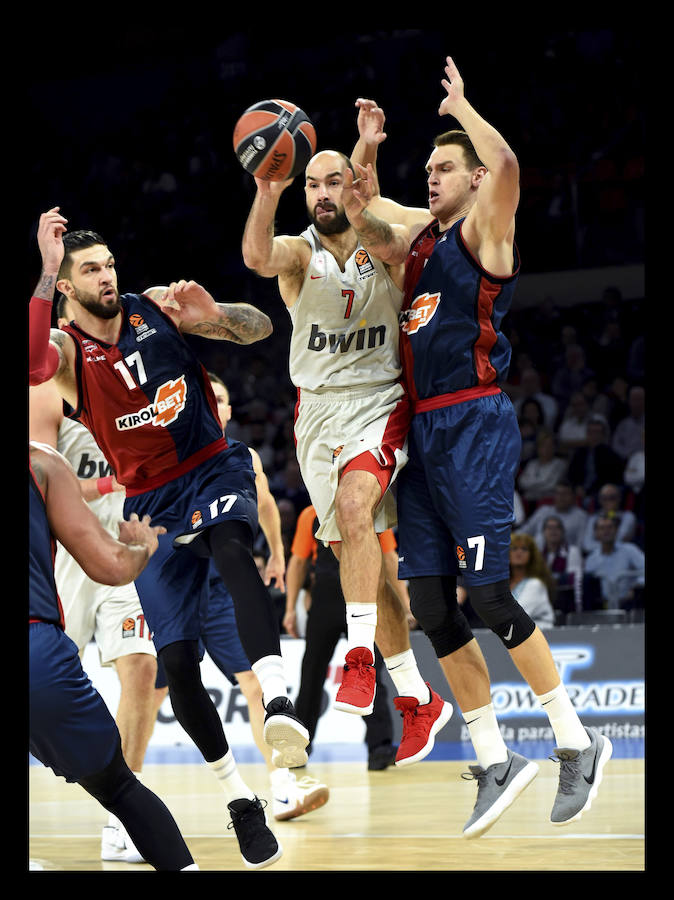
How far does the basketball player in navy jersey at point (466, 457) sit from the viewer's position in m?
5.13

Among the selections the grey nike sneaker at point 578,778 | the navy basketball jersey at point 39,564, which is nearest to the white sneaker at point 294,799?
the grey nike sneaker at point 578,778

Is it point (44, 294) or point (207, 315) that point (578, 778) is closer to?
point (207, 315)

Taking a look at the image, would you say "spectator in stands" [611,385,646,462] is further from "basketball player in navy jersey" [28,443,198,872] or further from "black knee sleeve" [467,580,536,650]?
"basketball player in navy jersey" [28,443,198,872]

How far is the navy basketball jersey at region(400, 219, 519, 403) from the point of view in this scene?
5.23 metres

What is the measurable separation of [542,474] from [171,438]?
9037mm

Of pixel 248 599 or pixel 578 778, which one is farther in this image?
pixel 578 778

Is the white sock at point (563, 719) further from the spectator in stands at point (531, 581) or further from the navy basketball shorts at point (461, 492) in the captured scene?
the spectator in stands at point (531, 581)

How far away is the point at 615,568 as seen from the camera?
39.1 ft

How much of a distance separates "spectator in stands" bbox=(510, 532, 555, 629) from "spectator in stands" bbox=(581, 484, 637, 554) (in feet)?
6.14

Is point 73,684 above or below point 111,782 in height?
above

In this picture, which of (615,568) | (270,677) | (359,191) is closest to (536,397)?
(615,568)

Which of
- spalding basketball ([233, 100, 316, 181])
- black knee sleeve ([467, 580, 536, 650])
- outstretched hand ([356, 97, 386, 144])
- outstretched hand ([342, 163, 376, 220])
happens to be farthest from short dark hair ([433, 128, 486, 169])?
black knee sleeve ([467, 580, 536, 650])

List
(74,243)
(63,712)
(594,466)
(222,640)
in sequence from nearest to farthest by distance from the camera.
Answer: (63,712) → (74,243) → (222,640) → (594,466)
